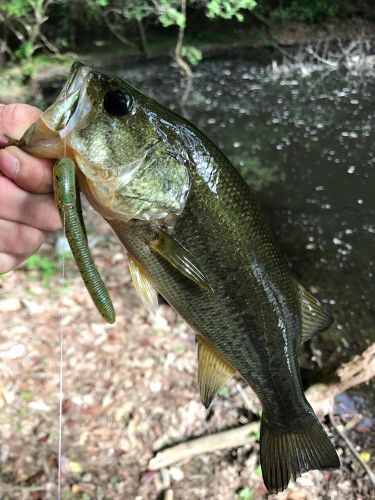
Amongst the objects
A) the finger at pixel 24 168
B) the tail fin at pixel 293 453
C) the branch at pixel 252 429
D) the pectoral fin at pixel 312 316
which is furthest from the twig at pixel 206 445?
the finger at pixel 24 168

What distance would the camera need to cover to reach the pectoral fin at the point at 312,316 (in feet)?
7.27

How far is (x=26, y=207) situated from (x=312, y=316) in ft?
4.34

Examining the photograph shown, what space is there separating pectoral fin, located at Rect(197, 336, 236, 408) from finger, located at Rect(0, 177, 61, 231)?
81 cm

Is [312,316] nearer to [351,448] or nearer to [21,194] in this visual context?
[21,194]

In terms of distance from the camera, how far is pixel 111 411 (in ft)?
11.7

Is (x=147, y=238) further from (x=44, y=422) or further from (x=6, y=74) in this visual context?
(x=6, y=74)

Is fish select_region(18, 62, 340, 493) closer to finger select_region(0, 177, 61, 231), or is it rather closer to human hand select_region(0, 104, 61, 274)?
human hand select_region(0, 104, 61, 274)

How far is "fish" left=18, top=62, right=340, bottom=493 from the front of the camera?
1.63 m

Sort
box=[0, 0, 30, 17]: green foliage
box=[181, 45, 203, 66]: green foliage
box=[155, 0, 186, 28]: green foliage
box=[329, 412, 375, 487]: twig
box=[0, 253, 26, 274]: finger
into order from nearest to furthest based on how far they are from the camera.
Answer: box=[0, 253, 26, 274]: finger, box=[329, 412, 375, 487]: twig, box=[0, 0, 30, 17]: green foliage, box=[155, 0, 186, 28]: green foliage, box=[181, 45, 203, 66]: green foliage

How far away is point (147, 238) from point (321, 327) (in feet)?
3.18

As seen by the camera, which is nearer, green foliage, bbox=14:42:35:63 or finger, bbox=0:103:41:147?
finger, bbox=0:103:41:147

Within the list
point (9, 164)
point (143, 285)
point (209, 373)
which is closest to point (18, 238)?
point (9, 164)

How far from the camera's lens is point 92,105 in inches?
64.2

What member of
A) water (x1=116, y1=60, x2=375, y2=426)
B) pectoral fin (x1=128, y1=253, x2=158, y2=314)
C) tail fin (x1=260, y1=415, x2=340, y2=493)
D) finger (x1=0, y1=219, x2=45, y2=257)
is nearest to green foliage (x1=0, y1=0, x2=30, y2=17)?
water (x1=116, y1=60, x2=375, y2=426)
